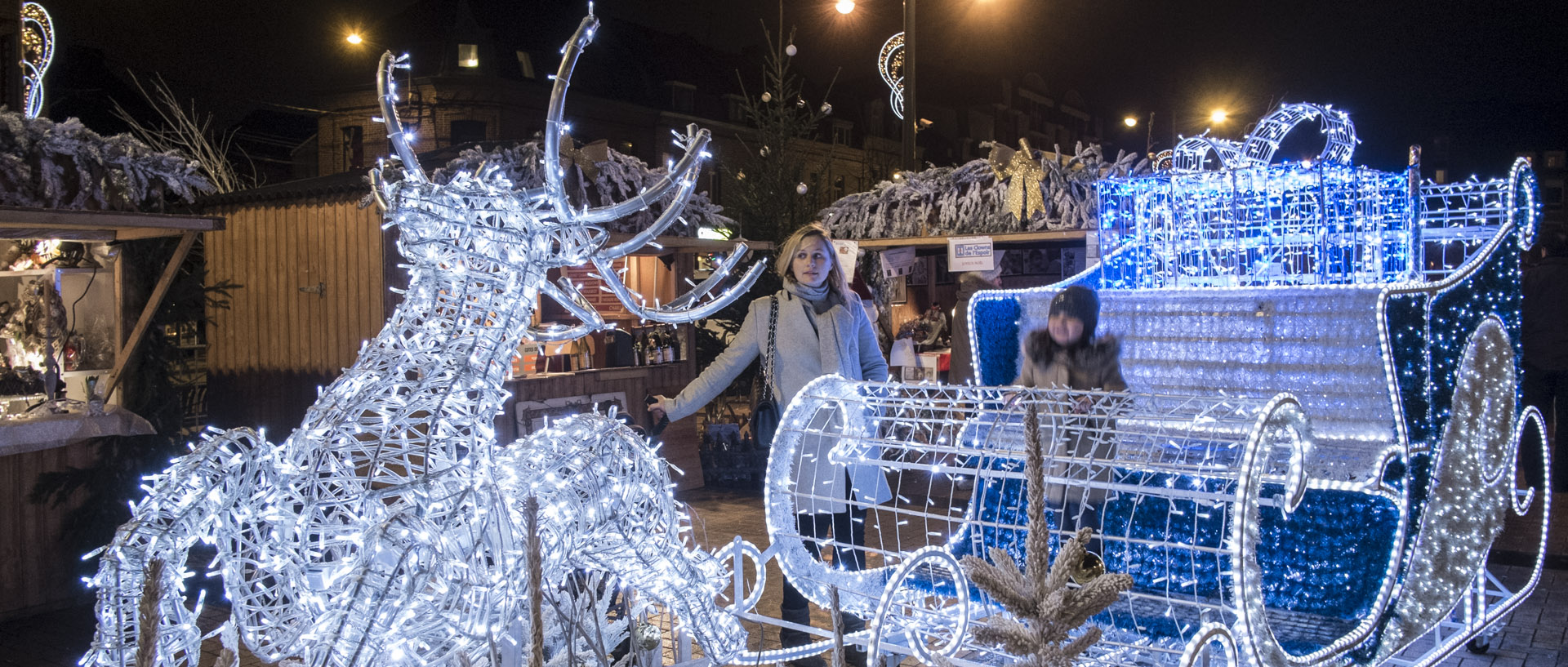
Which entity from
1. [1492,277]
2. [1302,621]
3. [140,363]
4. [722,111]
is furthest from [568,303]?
[722,111]

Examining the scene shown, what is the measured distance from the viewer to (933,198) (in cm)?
865

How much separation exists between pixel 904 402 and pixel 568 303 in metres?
1.07

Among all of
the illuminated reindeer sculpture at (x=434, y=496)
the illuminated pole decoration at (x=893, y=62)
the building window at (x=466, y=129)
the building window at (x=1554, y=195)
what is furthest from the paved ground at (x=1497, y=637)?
the building window at (x=1554, y=195)

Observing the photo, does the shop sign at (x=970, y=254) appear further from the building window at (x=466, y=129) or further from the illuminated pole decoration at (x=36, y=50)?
the building window at (x=466, y=129)

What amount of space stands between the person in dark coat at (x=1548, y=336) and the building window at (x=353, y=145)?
22.6 m

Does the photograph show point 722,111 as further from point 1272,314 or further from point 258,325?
Answer: point 1272,314

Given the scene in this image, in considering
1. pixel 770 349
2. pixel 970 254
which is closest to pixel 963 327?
pixel 970 254

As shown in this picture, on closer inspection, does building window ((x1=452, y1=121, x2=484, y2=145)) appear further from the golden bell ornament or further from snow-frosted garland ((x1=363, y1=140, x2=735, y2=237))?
→ the golden bell ornament

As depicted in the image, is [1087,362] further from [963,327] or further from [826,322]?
[963,327]

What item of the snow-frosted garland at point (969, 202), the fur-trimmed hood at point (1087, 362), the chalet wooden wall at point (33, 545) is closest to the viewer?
the fur-trimmed hood at point (1087, 362)

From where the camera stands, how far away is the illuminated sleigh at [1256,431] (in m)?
2.91

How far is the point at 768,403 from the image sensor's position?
13.5 ft

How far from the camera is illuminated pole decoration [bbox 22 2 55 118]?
7.09 meters

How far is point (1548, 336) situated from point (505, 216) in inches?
283
